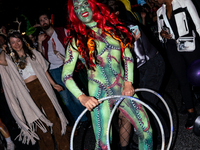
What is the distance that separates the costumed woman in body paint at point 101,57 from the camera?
2201 mm

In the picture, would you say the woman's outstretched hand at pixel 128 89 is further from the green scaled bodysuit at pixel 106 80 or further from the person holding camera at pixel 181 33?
the person holding camera at pixel 181 33

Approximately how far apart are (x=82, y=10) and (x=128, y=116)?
1.27 metres

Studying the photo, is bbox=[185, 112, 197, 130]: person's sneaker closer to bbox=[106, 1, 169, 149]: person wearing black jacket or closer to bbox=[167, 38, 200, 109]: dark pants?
bbox=[167, 38, 200, 109]: dark pants

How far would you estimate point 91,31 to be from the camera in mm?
2244

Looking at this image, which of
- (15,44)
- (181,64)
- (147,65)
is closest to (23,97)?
(15,44)

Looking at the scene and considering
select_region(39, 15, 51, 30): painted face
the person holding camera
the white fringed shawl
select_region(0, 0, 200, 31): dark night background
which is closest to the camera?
the person holding camera

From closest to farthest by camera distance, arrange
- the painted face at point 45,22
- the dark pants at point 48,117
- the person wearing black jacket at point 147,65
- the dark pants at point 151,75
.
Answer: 1. the person wearing black jacket at point 147,65
2. the dark pants at point 151,75
3. the dark pants at point 48,117
4. the painted face at point 45,22

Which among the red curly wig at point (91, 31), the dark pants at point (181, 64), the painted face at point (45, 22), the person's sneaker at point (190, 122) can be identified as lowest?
the person's sneaker at point (190, 122)

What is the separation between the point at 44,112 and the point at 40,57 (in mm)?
958

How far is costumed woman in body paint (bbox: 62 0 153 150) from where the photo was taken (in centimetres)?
220

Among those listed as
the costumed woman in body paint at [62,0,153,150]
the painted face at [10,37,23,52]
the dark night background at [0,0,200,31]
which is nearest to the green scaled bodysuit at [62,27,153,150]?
the costumed woman in body paint at [62,0,153,150]

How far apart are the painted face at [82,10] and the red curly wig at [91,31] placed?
55 millimetres

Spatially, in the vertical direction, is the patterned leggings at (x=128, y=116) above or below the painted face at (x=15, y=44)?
below

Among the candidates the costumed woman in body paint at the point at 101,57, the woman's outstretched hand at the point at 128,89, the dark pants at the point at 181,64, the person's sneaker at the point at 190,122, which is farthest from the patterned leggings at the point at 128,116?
A: the dark pants at the point at 181,64
